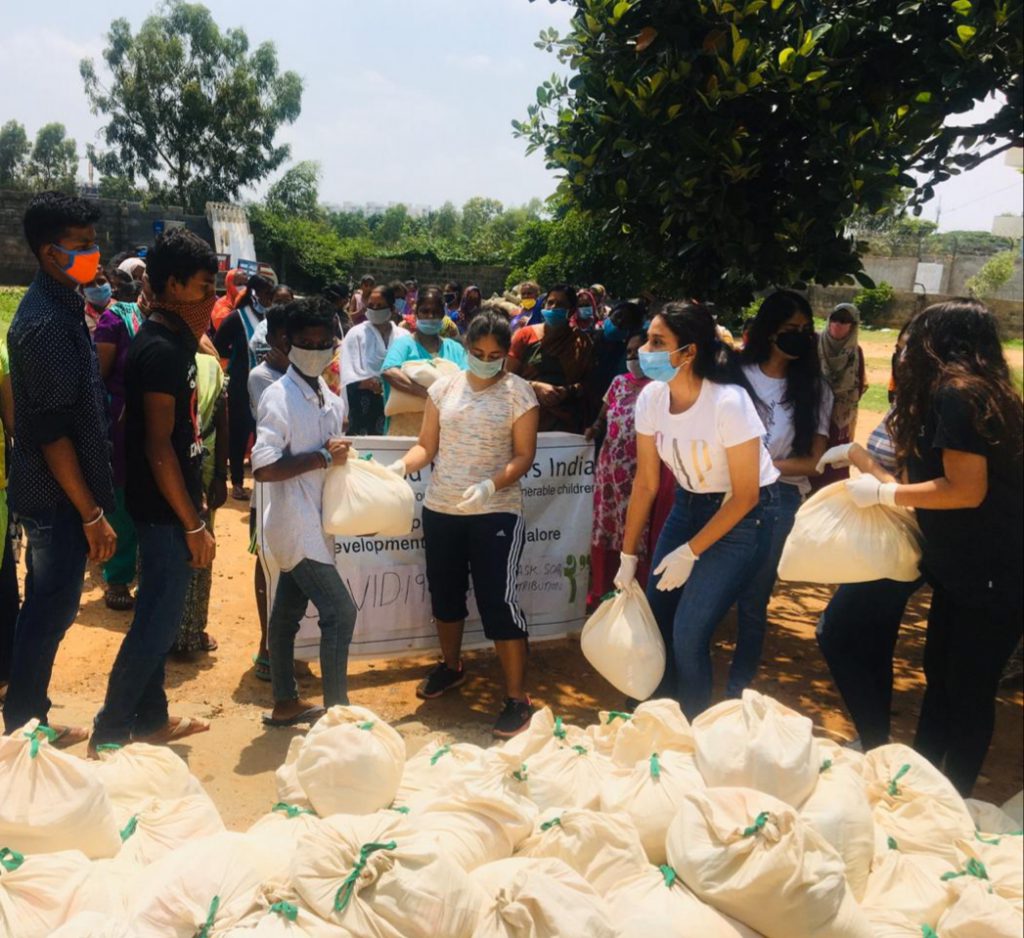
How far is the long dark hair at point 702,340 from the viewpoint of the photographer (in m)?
3.49

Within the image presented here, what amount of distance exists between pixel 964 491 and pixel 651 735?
1.18 metres

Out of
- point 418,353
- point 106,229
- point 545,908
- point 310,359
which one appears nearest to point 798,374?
point 310,359

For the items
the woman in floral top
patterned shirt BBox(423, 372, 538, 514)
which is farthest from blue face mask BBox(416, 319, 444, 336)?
patterned shirt BBox(423, 372, 538, 514)

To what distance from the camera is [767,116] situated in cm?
414

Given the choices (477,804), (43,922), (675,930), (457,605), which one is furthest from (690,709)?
(43,922)

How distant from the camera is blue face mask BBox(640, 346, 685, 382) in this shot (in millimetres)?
3485

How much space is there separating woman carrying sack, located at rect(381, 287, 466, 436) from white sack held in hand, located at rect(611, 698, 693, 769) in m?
3.06

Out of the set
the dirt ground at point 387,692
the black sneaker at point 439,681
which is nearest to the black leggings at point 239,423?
the dirt ground at point 387,692

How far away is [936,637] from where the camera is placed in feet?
10.8

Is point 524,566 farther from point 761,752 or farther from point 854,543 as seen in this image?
point 761,752

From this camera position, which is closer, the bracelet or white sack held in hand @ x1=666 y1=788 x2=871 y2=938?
white sack held in hand @ x1=666 y1=788 x2=871 y2=938

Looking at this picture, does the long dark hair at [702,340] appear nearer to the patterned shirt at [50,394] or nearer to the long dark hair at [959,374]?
the long dark hair at [959,374]

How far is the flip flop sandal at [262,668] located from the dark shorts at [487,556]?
1.05 m

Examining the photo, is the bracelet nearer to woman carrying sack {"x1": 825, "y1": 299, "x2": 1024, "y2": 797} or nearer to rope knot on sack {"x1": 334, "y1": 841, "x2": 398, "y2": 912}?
rope knot on sack {"x1": 334, "y1": 841, "x2": 398, "y2": 912}
